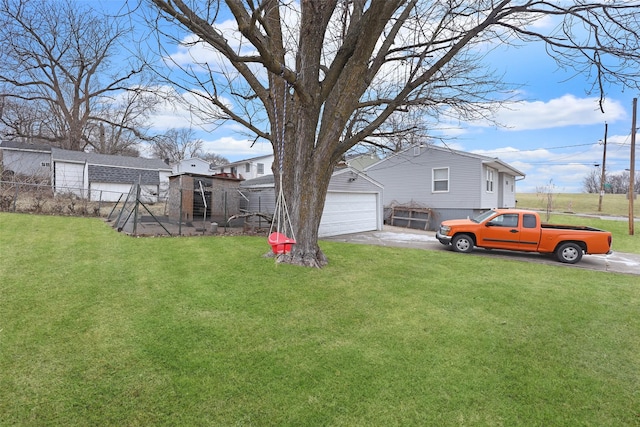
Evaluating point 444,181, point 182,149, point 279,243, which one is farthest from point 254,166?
point 279,243

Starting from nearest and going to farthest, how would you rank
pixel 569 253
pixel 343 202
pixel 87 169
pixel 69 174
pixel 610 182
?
1. pixel 569 253
2. pixel 343 202
3. pixel 87 169
4. pixel 69 174
5. pixel 610 182

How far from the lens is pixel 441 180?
1789cm

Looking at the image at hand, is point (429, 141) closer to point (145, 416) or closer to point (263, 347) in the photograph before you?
point (263, 347)

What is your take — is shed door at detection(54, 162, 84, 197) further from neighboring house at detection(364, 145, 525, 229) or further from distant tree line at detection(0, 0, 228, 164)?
neighboring house at detection(364, 145, 525, 229)

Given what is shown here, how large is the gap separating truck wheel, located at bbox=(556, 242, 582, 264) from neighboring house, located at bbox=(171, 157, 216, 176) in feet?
108

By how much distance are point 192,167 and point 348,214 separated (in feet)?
90.5

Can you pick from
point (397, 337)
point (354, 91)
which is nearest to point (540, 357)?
point (397, 337)

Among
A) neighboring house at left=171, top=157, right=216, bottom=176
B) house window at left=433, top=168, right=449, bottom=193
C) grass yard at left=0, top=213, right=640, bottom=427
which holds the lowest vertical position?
grass yard at left=0, top=213, right=640, bottom=427

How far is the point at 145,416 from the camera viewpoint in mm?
2242

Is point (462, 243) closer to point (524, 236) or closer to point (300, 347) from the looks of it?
point (524, 236)

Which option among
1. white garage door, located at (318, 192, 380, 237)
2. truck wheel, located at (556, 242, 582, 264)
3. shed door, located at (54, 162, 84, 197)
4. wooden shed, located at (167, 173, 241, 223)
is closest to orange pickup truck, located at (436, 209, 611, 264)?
truck wheel, located at (556, 242, 582, 264)

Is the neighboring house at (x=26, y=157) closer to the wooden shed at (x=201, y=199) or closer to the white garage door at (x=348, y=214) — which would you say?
the wooden shed at (x=201, y=199)

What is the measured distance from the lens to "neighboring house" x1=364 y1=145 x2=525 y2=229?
16609 mm

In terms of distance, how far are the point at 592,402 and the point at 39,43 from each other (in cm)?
3343
